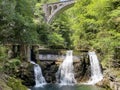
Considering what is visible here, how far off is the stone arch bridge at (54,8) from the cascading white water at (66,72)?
13752mm

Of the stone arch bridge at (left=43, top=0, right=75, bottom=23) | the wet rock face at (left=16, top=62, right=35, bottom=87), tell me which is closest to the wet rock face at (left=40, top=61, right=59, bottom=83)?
the wet rock face at (left=16, top=62, right=35, bottom=87)

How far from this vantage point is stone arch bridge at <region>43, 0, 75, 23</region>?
3566 centimetres

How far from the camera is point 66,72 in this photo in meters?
22.2

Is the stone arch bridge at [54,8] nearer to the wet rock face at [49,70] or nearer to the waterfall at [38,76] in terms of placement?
the wet rock face at [49,70]

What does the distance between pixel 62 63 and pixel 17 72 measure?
4769 mm

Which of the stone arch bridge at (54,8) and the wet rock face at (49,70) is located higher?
the stone arch bridge at (54,8)

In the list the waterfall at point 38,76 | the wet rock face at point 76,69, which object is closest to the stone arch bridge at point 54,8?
the wet rock face at point 76,69

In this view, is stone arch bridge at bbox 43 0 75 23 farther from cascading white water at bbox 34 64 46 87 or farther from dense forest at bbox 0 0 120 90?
cascading white water at bbox 34 64 46 87

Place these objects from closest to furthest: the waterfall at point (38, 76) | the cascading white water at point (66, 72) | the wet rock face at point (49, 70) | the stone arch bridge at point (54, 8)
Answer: the waterfall at point (38, 76) → the wet rock face at point (49, 70) → the cascading white water at point (66, 72) → the stone arch bridge at point (54, 8)

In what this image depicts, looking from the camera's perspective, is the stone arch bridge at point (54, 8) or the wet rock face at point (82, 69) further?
the stone arch bridge at point (54, 8)

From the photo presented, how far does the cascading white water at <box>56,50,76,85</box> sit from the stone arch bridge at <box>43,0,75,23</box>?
45.1 feet

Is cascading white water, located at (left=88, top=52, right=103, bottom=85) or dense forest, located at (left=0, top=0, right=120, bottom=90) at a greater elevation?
dense forest, located at (left=0, top=0, right=120, bottom=90)

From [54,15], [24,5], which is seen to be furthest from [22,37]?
[54,15]

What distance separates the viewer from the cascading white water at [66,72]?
21.2 metres
